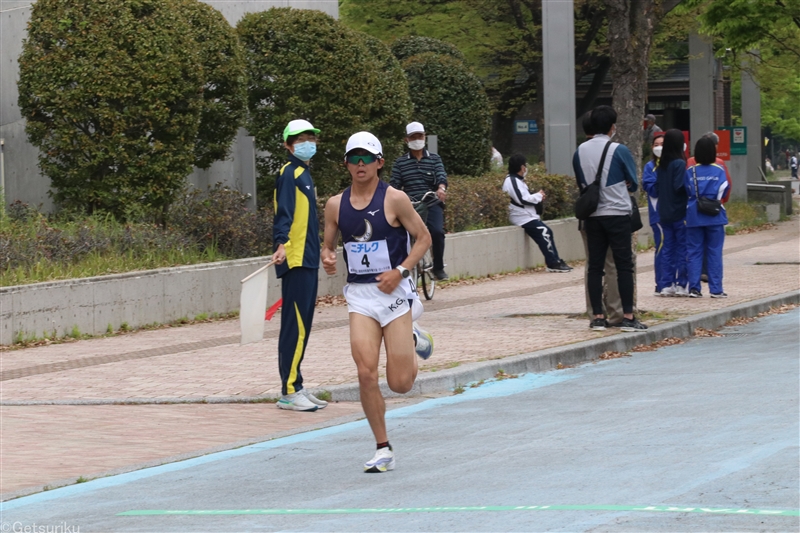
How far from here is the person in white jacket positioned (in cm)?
2094

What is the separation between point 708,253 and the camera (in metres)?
16.0

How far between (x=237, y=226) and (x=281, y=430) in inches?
309

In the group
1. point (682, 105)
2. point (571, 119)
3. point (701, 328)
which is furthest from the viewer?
point (682, 105)

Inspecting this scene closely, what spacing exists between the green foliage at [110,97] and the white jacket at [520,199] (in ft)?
21.3

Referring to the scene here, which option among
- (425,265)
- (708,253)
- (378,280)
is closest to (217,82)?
(425,265)

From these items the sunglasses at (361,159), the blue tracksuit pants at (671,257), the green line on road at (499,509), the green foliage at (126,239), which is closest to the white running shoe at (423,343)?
the sunglasses at (361,159)

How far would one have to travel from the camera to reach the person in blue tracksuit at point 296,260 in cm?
963

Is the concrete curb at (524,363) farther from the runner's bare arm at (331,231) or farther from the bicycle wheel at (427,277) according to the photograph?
the bicycle wheel at (427,277)

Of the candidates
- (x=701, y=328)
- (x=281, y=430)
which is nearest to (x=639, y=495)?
(x=281, y=430)

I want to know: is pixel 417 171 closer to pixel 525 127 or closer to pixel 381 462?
pixel 381 462

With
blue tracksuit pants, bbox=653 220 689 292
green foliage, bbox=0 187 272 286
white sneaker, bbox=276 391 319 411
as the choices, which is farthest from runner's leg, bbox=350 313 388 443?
blue tracksuit pants, bbox=653 220 689 292

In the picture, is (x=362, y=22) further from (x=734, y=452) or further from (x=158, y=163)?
(x=734, y=452)

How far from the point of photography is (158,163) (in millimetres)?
16047

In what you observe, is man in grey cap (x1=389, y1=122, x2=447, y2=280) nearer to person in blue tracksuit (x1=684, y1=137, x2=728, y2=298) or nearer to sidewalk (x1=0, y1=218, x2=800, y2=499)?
sidewalk (x1=0, y1=218, x2=800, y2=499)
